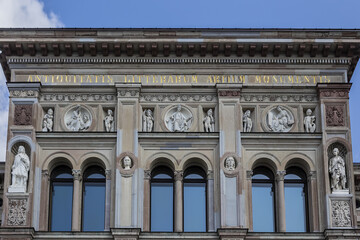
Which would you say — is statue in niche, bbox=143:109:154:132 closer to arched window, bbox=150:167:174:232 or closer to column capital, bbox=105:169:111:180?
arched window, bbox=150:167:174:232

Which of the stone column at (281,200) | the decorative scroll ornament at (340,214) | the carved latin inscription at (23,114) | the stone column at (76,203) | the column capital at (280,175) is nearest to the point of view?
the decorative scroll ornament at (340,214)

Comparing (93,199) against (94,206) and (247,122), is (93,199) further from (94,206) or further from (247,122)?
(247,122)

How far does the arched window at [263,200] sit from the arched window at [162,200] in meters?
3.55

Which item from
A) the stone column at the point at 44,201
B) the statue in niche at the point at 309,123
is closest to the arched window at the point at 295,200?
the statue in niche at the point at 309,123

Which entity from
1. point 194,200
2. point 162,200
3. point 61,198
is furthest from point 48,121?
point 194,200

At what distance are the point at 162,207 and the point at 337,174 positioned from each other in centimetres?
755

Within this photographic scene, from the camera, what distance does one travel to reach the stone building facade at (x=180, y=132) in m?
42.1

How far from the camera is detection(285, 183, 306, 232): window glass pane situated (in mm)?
42750

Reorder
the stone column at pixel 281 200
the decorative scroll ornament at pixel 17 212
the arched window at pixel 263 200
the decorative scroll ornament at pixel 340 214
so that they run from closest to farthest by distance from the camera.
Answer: the decorative scroll ornament at pixel 17 212 → the decorative scroll ornament at pixel 340 214 → the stone column at pixel 281 200 → the arched window at pixel 263 200

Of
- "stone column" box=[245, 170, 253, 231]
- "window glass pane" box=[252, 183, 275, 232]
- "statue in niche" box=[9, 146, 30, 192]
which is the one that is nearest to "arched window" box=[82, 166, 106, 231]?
"statue in niche" box=[9, 146, 30, 192]

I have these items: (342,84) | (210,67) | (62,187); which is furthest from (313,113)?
(62,187)

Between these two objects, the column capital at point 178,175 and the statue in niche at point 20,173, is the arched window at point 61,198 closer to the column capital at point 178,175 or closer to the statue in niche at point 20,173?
the statue in niche at point 20,173

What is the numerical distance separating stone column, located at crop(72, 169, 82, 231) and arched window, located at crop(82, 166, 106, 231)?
438mm

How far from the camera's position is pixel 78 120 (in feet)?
144
